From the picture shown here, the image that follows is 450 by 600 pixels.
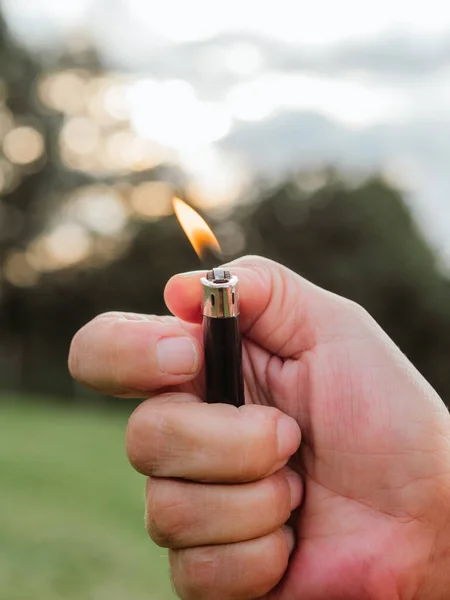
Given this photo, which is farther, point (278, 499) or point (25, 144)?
point (25, 144)

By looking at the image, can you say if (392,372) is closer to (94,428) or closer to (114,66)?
(94,428)

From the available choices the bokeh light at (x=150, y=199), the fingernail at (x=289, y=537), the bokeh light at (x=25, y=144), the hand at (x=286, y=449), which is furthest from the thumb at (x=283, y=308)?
the bokeh light at (x=25, y=144)

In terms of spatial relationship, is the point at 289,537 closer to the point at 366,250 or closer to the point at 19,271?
the point at 366,250

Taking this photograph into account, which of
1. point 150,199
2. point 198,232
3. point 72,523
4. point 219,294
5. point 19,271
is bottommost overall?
point 72,523

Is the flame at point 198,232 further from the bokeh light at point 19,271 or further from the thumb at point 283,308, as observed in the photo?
the bokeh light at point 19,271

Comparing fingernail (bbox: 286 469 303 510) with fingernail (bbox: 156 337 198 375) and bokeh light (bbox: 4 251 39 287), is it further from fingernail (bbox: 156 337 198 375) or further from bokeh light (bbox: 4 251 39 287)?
bokeh light (bbox: 4 251 39 287)

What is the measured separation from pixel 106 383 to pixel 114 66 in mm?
26914

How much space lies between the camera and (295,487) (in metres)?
2.31

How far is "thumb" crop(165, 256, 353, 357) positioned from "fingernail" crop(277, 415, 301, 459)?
0.37 m

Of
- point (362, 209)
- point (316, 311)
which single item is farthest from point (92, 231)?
point (316, 311)

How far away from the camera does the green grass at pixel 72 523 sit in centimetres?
660

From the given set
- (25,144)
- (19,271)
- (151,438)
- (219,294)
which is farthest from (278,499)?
(25,144)

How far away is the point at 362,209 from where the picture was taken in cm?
2666

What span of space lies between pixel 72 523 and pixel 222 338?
7.52 metres
